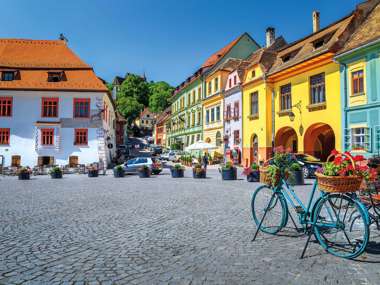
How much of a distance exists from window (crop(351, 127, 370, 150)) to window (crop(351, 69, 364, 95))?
221 cm

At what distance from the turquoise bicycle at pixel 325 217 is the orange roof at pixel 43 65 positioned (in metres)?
24.3

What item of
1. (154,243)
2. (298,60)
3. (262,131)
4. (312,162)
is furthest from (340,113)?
(154,243)

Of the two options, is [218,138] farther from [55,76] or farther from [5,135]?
[5,135]

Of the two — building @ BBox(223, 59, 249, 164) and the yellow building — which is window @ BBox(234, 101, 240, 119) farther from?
the yellow building

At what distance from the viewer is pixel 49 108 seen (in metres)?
26.9

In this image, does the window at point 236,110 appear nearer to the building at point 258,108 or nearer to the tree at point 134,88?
the building at point 258,108

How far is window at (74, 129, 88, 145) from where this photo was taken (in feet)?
88.3

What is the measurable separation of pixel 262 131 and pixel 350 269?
2207 cm

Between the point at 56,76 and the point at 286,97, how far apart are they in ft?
68.7

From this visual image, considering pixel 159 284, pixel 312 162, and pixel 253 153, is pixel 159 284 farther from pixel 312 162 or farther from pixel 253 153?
pixel 253 153

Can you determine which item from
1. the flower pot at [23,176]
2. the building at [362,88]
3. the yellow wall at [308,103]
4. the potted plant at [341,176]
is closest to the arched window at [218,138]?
the yellow wall at [308,103]

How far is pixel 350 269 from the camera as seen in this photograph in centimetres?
375

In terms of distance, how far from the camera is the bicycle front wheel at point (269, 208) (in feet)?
16.8

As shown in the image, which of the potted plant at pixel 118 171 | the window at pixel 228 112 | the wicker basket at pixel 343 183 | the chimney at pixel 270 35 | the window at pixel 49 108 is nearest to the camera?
the wicker basket at pixel 343 183
